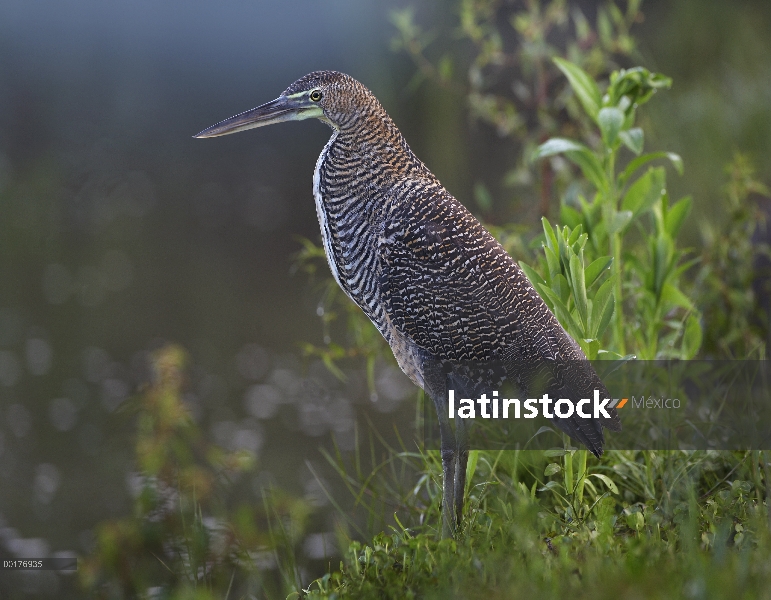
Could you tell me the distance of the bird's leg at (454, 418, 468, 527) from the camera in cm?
297

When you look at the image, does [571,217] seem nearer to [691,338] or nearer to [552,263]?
[552,263]

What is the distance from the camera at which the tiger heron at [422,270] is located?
2863 millimetres

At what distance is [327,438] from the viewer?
6.34 meters

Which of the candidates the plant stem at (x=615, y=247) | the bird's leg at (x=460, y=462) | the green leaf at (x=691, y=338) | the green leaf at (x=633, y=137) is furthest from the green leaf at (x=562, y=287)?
the green leaf at (x=691, y=338)

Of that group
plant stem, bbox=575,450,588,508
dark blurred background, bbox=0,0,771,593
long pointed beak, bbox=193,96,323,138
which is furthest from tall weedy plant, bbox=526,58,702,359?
dark blurred background, bbox=0,0,771,593

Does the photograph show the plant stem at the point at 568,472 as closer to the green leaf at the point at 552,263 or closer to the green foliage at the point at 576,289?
the green foliage at the point at 576,289

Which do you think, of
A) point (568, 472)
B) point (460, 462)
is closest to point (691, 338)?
point (568, 472)

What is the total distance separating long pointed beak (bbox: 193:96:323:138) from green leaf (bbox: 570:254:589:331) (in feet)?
3.46

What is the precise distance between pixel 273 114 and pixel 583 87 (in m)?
1.38

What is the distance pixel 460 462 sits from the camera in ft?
9.78

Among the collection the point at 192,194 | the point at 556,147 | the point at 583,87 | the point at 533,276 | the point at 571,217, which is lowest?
the point at 533,276

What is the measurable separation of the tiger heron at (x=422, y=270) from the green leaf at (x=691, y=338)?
105 centimetres

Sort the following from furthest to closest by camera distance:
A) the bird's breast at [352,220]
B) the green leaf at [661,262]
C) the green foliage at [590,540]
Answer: the green leaf at [661,262] < the bird's breast at [352,220] < the green foliage at [590,540]
